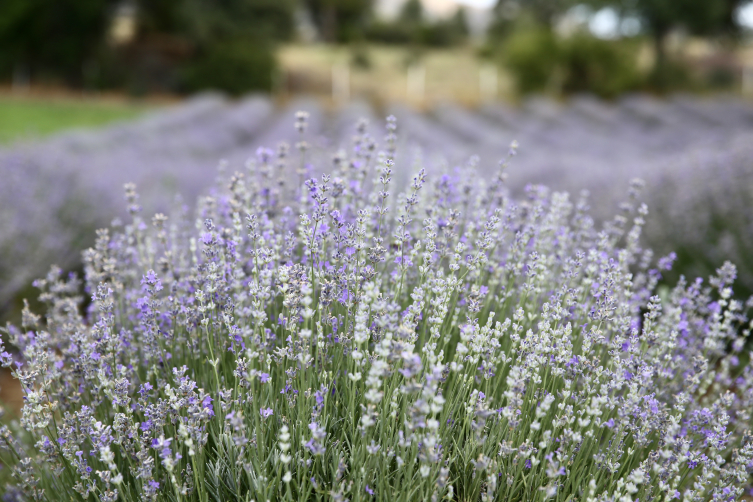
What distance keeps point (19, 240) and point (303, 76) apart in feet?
84.0

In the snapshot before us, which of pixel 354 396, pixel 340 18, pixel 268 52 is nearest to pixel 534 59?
pixel 268 52

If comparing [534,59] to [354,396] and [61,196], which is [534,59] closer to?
[61,196]

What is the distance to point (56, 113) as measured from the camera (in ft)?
56.7

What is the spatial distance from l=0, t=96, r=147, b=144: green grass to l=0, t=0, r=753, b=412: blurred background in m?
0.13

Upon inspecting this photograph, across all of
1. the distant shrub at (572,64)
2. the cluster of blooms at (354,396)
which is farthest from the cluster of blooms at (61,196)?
the distant shrub at (572,64)

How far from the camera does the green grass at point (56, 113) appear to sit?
47.9ft

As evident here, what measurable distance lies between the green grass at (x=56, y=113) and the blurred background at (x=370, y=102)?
0.43ft

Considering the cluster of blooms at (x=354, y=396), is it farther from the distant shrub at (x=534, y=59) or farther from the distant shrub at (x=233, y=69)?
the distant shrub at (x=233, y=69)

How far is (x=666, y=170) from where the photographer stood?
471 cm

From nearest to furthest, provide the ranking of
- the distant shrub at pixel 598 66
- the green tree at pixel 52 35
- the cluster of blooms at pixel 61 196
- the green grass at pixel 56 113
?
the cluster of blooms at pixel 61 196, the green grass at pixel 56 113, the green tree at pixel 52 35, the distant shrub at pixel 598 66

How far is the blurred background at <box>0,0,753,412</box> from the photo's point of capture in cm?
430

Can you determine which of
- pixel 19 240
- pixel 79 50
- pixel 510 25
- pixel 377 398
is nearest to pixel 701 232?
pixel 377 398

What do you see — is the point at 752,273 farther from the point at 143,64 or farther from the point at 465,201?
the point at 143,64

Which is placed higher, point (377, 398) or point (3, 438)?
point (377, 398)
